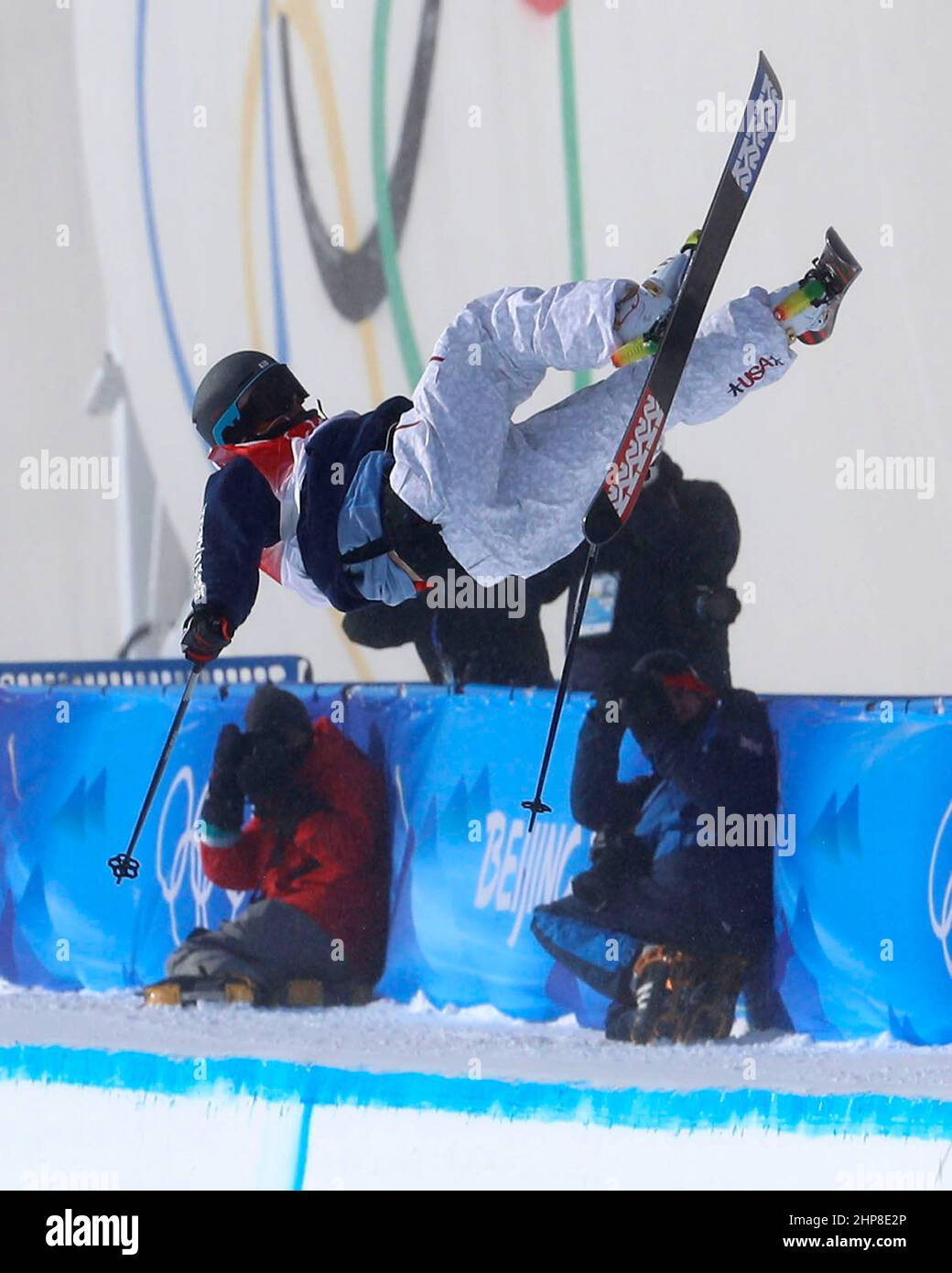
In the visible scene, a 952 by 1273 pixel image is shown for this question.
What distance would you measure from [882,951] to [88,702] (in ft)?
7.52

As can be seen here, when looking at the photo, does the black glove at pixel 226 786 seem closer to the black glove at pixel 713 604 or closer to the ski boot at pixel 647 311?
the black glove at pixel 713 604

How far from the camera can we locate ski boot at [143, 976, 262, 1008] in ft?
11.3

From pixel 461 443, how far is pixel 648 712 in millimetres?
1149

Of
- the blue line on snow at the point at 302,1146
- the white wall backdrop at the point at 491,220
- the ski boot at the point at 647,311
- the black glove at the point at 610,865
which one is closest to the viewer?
the ski boot at the point at 647,311

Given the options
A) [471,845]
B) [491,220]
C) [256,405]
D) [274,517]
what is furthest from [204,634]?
[491,220]

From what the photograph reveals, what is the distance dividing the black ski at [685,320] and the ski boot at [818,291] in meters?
0.13

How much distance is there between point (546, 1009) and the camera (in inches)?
128

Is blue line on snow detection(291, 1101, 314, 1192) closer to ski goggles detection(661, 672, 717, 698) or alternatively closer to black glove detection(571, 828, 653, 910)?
black glove detection(571, 828, 653, 910)

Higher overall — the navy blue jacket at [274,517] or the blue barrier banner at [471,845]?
the navy blue jacket at [274,517]

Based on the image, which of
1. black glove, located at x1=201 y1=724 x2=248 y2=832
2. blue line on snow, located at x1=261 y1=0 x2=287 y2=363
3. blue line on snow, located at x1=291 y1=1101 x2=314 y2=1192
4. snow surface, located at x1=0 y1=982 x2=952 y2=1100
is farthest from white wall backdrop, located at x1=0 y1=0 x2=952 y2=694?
blue line on snow, located at x1=291 y1=1101 x2=314 y2=1192

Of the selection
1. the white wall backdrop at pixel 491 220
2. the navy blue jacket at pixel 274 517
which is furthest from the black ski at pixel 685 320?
the white wall backdrop at pixel 491 220

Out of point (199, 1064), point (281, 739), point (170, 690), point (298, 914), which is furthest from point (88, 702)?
point (199, 1064)

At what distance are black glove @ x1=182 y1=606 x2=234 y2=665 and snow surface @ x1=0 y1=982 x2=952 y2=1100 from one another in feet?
2.79

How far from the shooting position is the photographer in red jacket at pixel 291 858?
344cm
